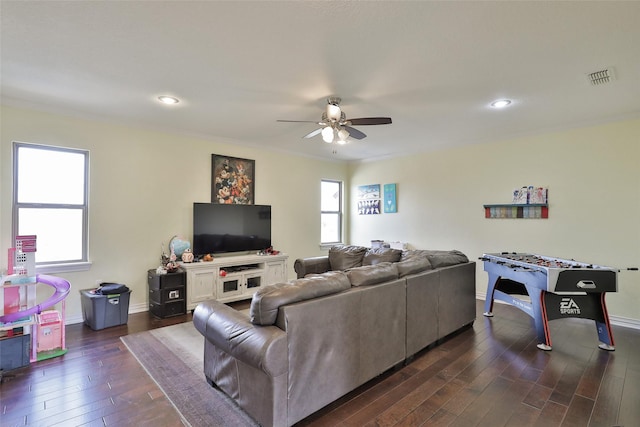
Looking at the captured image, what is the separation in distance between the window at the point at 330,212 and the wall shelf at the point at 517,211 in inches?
120

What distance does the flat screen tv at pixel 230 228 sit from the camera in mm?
4734

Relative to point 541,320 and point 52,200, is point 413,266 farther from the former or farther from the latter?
point 52,200

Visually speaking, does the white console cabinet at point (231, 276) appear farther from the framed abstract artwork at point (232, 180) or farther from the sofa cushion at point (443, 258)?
the sofa cushion at point (443, 258)

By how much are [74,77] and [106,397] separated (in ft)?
9.04

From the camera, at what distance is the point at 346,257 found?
4.81 m

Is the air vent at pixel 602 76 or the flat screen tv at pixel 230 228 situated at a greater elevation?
the air vent at pixel 602 76

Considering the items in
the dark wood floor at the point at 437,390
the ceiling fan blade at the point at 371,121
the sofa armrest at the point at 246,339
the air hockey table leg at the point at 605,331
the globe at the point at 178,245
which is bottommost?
the dark wood floor at the point at 437,390

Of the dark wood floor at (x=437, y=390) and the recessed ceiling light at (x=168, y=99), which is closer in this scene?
the dark wood floor at (x=437, y=390)

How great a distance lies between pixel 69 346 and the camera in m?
3.16

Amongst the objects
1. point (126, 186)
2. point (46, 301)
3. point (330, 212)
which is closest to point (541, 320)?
point (330, 212)

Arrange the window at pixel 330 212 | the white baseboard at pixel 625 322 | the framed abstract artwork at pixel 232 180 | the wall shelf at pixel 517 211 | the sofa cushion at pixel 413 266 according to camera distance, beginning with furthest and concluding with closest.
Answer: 1. the window at pixel 330 212
2. the framed abstract artwork at pixel 232 180
3. the wall shelf at pixel 517 211
4. the white baseboard at pixel 625 322
5. the sofa cushion at pixel 413 266

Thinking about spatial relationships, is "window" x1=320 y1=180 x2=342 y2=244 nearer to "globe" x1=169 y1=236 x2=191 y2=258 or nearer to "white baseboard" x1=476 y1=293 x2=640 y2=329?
"globe" x1=169 y1=236 x2=191 y2=258

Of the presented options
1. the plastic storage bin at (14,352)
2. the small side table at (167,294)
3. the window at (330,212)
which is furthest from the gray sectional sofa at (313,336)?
the window at (330,212)

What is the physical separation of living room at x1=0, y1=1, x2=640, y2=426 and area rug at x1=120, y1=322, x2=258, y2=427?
3.96 ft
